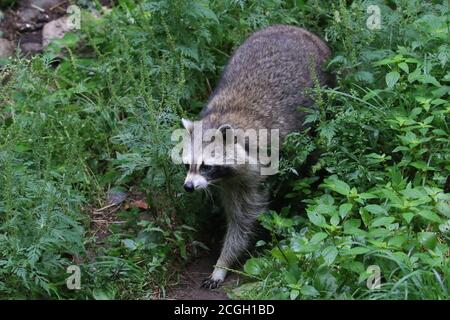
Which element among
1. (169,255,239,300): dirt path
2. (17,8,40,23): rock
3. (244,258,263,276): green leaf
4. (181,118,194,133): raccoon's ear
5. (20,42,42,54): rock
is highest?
(17,8,40,23): rock

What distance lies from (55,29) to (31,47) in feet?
0.98

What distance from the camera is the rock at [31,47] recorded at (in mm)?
7926

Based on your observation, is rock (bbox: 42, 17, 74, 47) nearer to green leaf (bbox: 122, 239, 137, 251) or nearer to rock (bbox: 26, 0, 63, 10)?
rock (bbox: 26, 0, 63, 10)

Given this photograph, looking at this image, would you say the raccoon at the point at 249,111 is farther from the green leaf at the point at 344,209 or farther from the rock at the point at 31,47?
the rock at the point at 31,47

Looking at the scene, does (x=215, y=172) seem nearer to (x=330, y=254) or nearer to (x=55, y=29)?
(x=330, y=254)

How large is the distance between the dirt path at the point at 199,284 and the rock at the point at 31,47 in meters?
3.06

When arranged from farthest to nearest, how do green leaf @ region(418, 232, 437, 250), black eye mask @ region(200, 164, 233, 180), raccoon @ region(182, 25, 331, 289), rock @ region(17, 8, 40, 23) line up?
rock @ region(17, 8, 40, 23), raccoon @ region(182, 25, 331, 289), black eye mask @ region(200, 164, 233, 180), green leaf @ region(418, 232, 437, 250)

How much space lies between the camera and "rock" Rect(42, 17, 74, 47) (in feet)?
26.0

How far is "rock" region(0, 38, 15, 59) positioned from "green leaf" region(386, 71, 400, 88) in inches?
147

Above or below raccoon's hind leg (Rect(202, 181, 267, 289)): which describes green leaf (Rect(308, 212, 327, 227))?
above

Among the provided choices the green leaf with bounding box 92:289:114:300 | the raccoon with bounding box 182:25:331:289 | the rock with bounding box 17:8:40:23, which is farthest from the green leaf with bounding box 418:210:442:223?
the rock with bounding box 17:8:40:23
